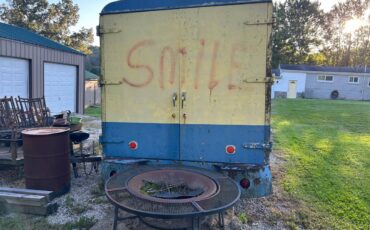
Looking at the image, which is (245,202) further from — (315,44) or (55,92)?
(315,44)

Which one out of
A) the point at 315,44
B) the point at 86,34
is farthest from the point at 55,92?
the point at 315,44

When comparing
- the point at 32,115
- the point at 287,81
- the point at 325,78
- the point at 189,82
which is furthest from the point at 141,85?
the point at 325,78

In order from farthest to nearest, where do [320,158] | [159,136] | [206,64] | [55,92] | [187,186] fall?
1. [55,92]
2. [320,158]
3. [159,136]
4. [206,64]
5. [187,186]

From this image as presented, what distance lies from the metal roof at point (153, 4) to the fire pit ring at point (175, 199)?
1990mm

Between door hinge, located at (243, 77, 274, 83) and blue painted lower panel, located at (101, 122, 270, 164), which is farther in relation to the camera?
blue painted lower panel, located at (101, 122, 270, 164)

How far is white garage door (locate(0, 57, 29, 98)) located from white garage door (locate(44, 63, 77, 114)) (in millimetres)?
1241

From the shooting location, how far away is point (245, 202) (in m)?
4.52

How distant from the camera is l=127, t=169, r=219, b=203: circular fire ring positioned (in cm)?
319

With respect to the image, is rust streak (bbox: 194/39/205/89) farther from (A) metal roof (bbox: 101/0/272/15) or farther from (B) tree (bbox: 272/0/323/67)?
(B) tree (bbox: 272/0/323/67)

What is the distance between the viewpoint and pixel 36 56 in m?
12.1

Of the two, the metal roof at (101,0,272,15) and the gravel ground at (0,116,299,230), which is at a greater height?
the metal roof at (101,0,272,15)

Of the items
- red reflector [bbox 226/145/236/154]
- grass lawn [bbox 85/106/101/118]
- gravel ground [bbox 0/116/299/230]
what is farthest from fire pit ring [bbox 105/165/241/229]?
grass lawn [bbox 85/106/101/118]

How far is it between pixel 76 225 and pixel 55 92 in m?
11.3

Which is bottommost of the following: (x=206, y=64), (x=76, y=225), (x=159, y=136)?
(x=76, y=225)
